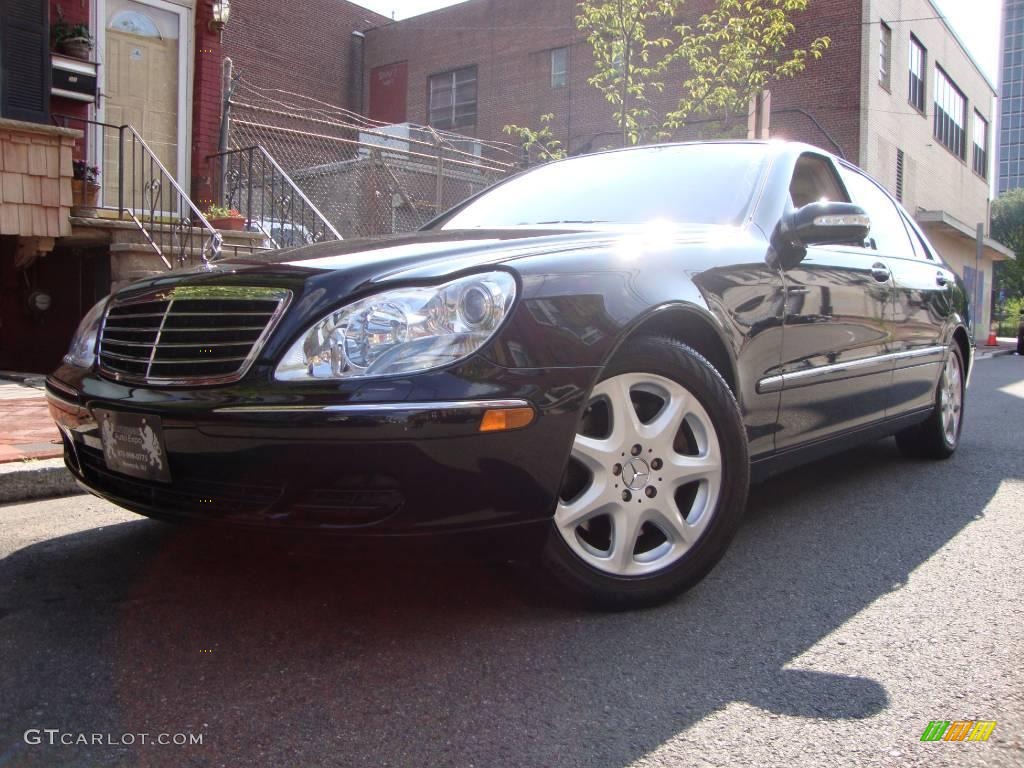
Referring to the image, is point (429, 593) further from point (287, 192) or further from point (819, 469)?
point (287, 192)

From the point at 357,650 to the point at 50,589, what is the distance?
1099mm

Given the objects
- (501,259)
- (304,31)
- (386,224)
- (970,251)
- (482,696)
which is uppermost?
(304,31)

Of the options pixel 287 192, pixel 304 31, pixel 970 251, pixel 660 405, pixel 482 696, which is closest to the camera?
pixel 482 696

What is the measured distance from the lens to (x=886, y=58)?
21766mm

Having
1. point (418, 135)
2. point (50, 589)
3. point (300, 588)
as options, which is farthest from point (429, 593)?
point (418, 135)

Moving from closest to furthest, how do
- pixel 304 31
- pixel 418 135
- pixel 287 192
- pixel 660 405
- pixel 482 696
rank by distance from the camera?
1. pixel 482 696
2. pixel 660 405
3. pixel 287 192
4. pixel 418 135
5. pixel 304 31

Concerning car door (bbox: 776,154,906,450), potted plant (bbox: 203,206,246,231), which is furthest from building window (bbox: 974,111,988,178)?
car door (bbox: 776,154,906,450)

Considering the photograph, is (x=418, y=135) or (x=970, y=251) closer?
(x=418, y=135)

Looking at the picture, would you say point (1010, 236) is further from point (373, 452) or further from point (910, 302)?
point (373, 452)

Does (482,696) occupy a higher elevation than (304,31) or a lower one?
lower

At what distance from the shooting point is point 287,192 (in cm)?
1043

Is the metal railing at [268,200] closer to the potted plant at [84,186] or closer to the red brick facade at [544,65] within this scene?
the potted plant at [84,186]

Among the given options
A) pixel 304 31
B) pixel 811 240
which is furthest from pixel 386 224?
pixel 304 31

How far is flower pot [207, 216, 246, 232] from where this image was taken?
30.6ft
